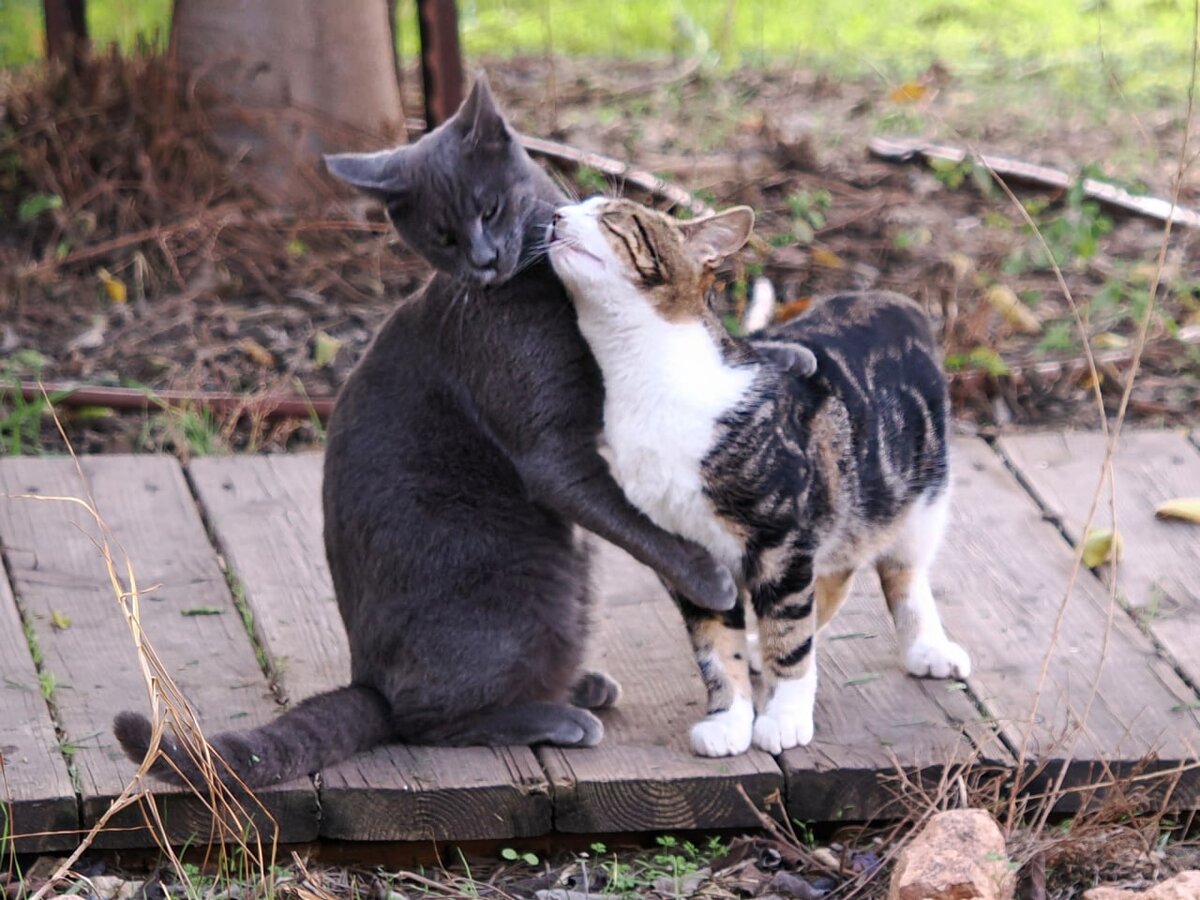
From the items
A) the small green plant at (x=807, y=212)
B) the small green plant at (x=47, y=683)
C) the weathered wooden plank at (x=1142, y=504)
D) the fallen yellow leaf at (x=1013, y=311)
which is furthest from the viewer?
the small green plant at (x=807, y=212)

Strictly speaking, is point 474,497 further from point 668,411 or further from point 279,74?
point 279,74

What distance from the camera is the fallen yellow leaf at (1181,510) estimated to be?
3953mm

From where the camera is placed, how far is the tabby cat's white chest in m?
→ 2.96

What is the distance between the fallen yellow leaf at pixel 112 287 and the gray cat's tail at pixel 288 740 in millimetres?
2679

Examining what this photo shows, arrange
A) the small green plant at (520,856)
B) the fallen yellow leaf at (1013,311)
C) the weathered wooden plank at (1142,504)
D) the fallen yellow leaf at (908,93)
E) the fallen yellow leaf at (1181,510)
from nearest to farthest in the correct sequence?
the small green plant at (520,856)
the weathered wooden plank at (1142,504)
the fallen yellow leaf at (1181,510)
the fallen yellow leaf at (1013,311)
the fallen yellow leaf at (908,93)

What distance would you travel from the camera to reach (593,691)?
10.6ft

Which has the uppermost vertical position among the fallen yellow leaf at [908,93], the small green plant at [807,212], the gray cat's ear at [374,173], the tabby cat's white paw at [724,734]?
the gray cat's ear at [374,173]

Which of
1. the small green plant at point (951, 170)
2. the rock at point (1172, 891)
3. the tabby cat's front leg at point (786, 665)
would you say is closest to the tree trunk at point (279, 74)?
the small green plant at point (951, 170)

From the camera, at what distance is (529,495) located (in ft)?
10.3

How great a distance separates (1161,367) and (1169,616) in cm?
180

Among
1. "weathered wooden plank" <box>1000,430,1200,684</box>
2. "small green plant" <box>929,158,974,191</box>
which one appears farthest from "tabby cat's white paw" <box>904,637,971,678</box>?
"small green plant" <box>929,158,974,191</box>

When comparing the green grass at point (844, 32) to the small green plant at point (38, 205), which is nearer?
the small green plant at point (38, 205)

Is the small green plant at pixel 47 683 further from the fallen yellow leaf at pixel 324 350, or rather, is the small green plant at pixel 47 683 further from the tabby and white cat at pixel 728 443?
Result: the fallen yellow leaf at pixel 324 350

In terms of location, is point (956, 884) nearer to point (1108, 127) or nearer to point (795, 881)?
point (795, 881)
